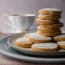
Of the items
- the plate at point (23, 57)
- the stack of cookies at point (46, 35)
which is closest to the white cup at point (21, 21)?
the stack of cookies at point (46, 35)

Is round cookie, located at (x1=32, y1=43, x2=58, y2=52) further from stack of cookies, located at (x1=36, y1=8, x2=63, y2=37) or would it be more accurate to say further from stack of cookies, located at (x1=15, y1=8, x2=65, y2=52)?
stack of cookies, located at (x1=36, y1=8, x2=63, y2=37)

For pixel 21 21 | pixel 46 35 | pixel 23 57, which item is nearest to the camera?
pixel 23 57

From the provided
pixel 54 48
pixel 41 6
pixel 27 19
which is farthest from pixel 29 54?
pixel 41 6

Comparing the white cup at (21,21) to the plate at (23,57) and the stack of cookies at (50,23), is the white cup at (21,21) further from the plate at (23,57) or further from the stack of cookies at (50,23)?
the plate at (23,57)

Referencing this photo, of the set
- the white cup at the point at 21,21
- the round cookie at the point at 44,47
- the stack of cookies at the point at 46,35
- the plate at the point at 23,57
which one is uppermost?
the white cup at the point at 21,21

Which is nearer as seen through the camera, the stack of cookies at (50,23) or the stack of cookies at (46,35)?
the stack of cookies at (46,35)

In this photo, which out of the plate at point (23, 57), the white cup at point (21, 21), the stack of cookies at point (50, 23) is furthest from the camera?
the white cup at point (21, 21)

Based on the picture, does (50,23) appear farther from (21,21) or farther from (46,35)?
(21,21)

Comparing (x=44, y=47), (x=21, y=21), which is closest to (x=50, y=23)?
(x=44, y=47)

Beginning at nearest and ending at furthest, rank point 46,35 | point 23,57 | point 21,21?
point 23,57 → point 46,35 → point 21,21

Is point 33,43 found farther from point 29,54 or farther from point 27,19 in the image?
point 27,19

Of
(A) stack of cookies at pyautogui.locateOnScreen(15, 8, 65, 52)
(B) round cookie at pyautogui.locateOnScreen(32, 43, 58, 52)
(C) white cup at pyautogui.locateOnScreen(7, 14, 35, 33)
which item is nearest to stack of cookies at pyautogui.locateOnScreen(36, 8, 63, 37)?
(A) stack of cookies at pyautogui.locateOnScreen(15, 8, 65, 52)
